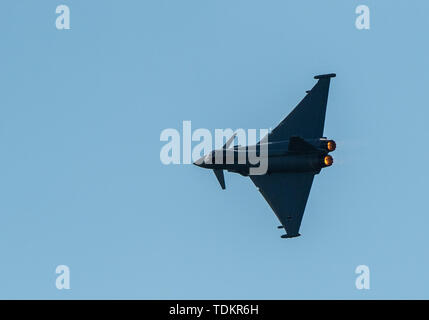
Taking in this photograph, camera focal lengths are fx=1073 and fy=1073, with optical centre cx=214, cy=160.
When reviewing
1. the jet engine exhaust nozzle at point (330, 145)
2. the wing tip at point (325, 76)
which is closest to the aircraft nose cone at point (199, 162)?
the jet engine exhaust nozzle at point (330, 145)

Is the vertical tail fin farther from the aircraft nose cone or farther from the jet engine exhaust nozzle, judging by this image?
the jet engine exhaust nozzle

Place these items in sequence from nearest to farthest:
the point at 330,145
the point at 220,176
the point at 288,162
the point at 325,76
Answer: the point at 330,145 < the point at 288,162 < the point at 220,176 < the point at 325,76

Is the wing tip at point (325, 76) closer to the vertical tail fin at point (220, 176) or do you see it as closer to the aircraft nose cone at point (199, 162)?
the vertical tail fin at point (220, 176)

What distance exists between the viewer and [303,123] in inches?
3103

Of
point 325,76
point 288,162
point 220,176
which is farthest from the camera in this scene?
point 325,76

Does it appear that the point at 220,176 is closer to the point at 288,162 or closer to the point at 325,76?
the point at 288,162

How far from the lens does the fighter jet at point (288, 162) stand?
76188 millimetres

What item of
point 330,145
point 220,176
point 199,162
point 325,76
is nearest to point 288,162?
point 330,145

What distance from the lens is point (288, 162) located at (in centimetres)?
7612

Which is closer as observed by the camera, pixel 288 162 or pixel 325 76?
pixel 288 162

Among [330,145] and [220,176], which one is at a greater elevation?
[330,145]

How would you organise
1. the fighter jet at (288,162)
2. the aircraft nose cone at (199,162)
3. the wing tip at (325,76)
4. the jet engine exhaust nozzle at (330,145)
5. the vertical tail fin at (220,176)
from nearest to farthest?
the jet engine exhaust nozzle at (330,145) → the fighter jet at (288,162) → the aircraft nose cone at (199,162) → the vertical tail fin at (220,176) → the wing tip at (325,76)

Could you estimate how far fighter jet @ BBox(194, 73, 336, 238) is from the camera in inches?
3000

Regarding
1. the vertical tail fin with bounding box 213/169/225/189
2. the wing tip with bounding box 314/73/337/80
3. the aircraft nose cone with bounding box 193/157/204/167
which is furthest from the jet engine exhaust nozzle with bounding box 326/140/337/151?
the aircraft nose cone with bounding box 193/157/204/167
